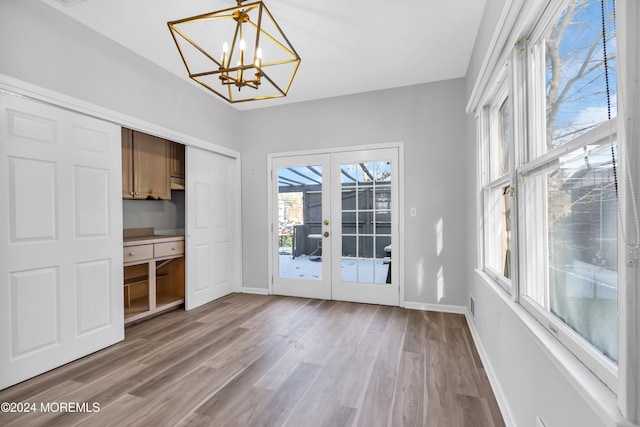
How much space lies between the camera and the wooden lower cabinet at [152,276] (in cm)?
330

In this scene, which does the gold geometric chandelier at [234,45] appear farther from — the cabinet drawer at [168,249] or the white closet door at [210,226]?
the cabinet drawer at [168,249]

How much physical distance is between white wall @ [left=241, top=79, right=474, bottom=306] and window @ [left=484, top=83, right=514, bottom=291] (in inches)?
29.7

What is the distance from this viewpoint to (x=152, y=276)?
346 cm

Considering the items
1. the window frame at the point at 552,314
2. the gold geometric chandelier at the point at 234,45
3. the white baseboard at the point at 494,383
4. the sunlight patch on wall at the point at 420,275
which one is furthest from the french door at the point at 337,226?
the window frame at the point at 552,314

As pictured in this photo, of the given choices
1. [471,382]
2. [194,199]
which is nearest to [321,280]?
[194,199]

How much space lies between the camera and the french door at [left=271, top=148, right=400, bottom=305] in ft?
12.9

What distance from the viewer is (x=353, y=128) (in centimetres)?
405

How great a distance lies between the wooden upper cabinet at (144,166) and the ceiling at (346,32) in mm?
896

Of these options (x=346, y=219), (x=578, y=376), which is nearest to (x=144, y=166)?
(x=346, y=219)

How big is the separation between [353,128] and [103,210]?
9.65ft

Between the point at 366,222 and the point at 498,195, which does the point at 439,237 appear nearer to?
the point at 366,222

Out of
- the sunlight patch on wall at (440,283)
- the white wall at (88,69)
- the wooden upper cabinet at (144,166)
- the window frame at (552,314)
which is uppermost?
the white wall at (88,69)

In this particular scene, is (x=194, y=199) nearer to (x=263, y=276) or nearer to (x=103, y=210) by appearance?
(x=103, y=210)

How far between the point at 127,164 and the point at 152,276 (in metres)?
1.31
